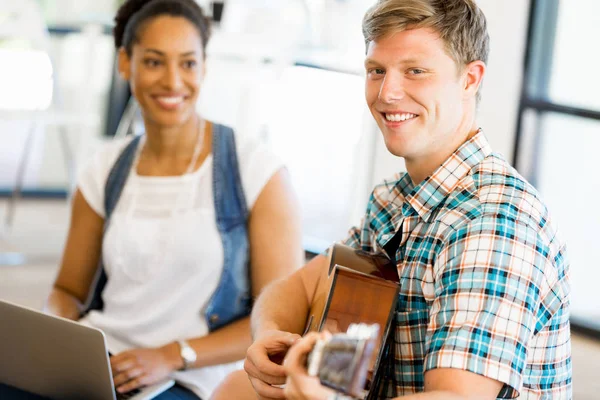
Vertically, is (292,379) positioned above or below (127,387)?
above

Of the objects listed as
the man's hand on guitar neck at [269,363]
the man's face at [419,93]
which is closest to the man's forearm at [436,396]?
the man's hand on guitar neck at [269,363]

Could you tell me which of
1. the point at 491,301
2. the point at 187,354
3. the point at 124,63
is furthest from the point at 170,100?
the point at 491,301

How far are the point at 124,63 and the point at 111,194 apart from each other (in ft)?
1.07

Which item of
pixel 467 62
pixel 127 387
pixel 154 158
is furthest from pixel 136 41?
pixel 467 62

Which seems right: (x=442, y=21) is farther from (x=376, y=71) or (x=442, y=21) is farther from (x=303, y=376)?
(x=303, y=376)

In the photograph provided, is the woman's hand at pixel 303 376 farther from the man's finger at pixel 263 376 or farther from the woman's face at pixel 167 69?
the woman's face at pixel 167 69

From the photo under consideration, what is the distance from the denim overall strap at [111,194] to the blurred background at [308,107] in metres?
1.18

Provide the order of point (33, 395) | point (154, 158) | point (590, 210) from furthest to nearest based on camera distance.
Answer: point (590, 210) < point (154, 158) < point (33, 395)

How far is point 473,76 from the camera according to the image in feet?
4.55

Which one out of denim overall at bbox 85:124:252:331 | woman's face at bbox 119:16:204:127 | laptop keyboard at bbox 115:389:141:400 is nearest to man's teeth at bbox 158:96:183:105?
woman's face at bbox 119:16:204:127

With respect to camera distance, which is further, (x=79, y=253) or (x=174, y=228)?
(x=79, y=253)

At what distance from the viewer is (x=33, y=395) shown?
1.59 meters

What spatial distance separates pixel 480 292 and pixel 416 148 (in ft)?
1.03

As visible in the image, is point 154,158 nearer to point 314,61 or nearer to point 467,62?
point 467,62
